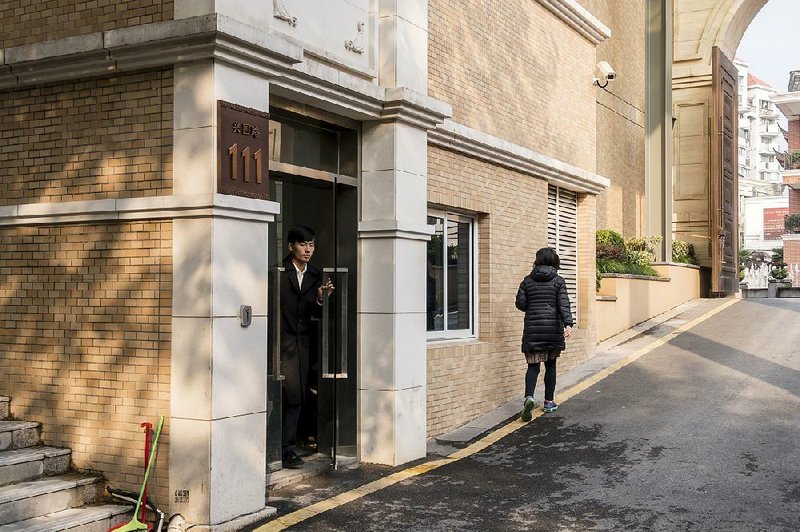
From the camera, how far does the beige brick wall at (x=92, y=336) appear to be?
646cm

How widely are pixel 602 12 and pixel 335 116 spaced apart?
1364 cm

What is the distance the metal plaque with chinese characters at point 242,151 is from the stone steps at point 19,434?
2.33 metres

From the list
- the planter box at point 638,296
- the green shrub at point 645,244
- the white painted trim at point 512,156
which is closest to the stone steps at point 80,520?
the white painted trim at point 512,156

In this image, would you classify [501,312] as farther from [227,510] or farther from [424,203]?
[227,510]

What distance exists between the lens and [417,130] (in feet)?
29.5

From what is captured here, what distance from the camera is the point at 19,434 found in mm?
6730

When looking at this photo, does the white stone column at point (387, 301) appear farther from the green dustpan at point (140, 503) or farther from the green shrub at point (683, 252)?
the green shrub at point (683, 252)

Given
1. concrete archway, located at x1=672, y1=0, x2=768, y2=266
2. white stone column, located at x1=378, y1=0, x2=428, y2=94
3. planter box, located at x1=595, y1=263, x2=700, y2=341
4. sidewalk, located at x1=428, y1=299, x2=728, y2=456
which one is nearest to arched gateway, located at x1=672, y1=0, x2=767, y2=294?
concrete archway, located at x1=672, y1=0, x2=768, y2=266

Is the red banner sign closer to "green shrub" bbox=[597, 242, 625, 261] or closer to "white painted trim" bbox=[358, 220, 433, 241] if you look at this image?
"green shrub" bbox=[597, 242, 625, 261]

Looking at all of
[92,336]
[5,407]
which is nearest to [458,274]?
[92,336]

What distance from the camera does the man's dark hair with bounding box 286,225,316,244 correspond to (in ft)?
26.1

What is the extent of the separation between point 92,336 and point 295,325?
6.01 feet

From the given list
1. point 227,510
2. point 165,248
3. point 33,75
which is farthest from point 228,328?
point 33,75

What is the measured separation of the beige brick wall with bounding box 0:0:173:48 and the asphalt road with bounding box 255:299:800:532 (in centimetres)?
378
